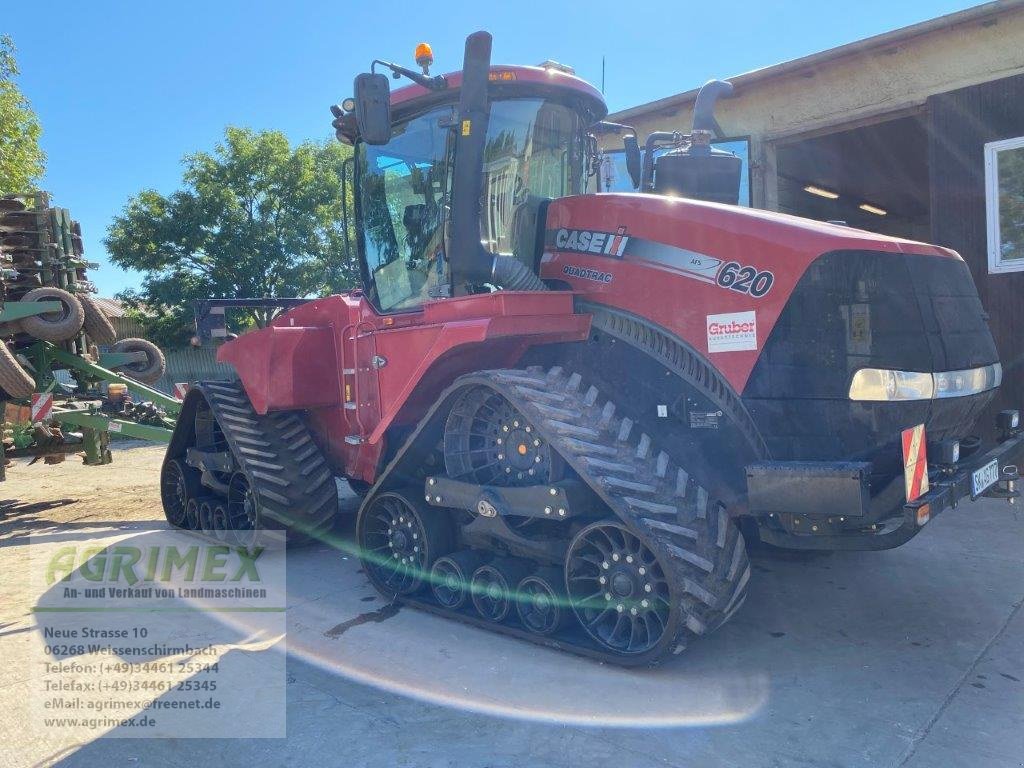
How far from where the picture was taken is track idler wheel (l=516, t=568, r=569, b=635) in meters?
3.97

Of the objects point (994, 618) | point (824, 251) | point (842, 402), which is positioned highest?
point (824, 251)

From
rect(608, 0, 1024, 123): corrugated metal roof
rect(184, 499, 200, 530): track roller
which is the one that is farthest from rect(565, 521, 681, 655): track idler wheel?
rect(608, 0, 1024, 123): corrugated metal roof

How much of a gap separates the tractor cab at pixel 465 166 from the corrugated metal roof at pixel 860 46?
4.40 metres

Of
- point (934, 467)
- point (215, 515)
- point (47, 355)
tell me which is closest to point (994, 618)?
point (934, 467)

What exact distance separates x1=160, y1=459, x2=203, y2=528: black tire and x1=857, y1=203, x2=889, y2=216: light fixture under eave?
12.6m

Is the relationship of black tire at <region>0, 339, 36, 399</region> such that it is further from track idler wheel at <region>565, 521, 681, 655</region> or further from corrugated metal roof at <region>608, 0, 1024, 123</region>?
corrugated metal roof at <region>608, 0, 1024, 123</region>

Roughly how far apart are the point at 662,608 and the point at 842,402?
123 centimetres

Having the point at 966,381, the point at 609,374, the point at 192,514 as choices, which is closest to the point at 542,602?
the point at 609,374

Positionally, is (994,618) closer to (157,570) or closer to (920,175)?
(157,570)

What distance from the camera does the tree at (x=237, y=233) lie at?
1919 cm

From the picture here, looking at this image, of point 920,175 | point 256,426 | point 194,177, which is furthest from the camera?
point 194,177

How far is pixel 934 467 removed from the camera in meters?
3.79

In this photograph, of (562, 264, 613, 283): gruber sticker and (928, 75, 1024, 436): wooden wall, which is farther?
(928, 75, 1024, 436): wooden wall

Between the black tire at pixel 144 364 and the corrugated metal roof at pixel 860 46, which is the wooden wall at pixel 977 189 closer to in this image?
the corrugated metal roof at pixel 860 46
